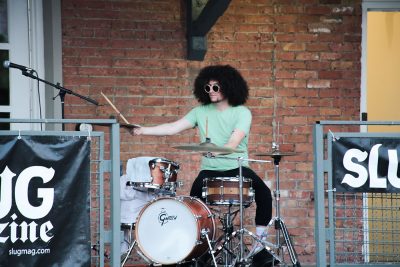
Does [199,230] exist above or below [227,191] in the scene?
below

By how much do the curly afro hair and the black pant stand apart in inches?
24.1

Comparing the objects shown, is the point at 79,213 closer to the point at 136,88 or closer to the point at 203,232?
the point at 203,232

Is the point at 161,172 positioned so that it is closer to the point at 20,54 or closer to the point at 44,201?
the point at 44,201

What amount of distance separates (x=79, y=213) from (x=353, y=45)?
3.83 m

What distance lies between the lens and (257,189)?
24.5ft

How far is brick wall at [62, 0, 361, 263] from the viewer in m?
8.38

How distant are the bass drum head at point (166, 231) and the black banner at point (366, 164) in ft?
4.14

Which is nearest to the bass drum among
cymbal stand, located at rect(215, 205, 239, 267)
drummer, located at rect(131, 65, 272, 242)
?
cymbal stand, located at rect(215, 205, 239, 267)

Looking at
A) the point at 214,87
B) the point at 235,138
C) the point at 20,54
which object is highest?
the point at 20,54

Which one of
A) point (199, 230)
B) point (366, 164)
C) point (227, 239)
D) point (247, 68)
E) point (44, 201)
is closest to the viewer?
point (44, 201)

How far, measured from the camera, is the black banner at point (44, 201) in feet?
19.5

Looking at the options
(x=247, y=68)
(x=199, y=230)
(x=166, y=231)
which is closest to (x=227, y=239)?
(x=199, y=230)

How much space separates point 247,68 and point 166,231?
2095 mm

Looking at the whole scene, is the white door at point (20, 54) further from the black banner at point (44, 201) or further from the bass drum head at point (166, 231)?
the black banner at point (44, 201)
